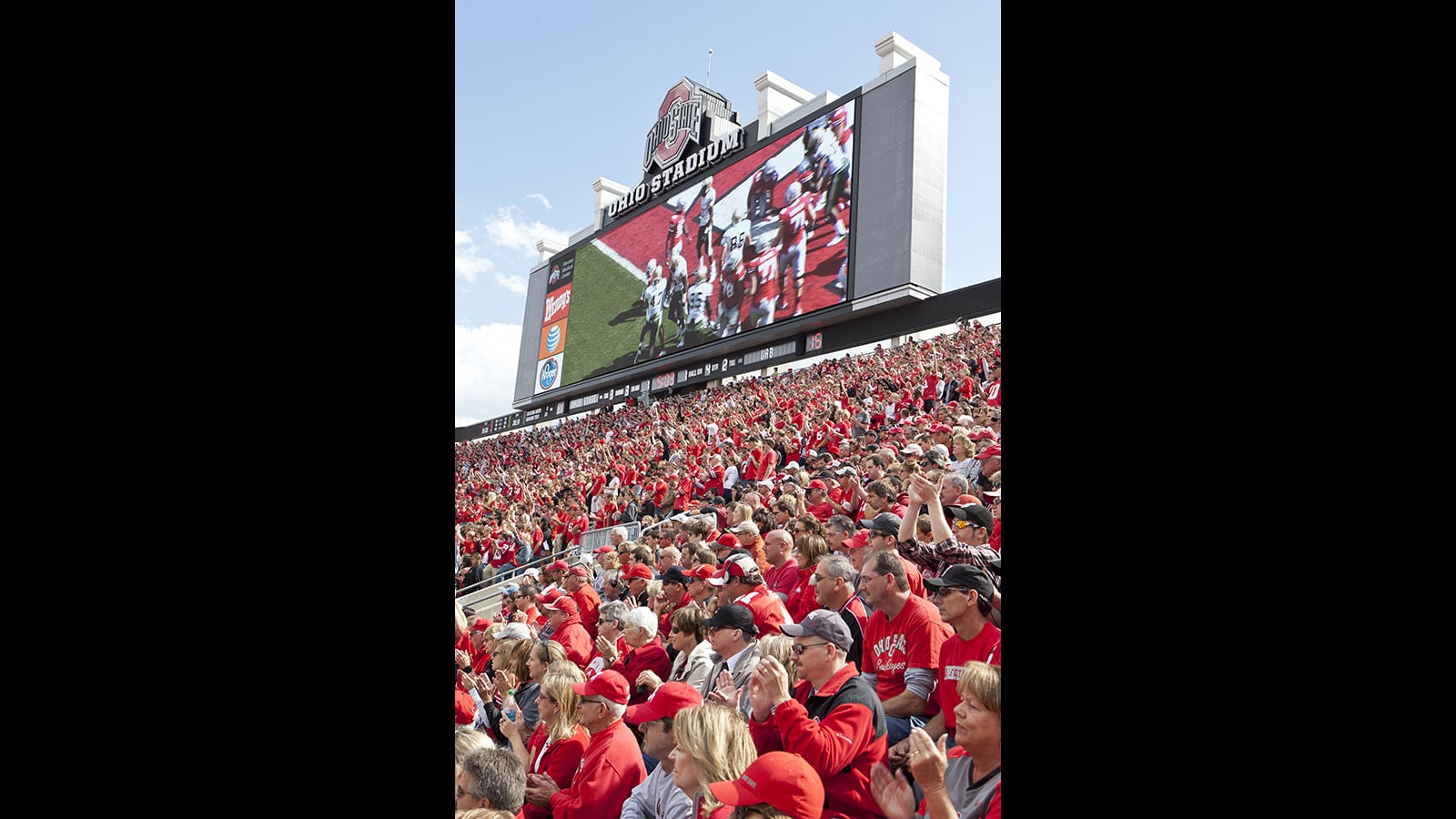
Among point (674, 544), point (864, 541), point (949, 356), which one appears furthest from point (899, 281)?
point (864, 541)

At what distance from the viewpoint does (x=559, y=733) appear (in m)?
3.78

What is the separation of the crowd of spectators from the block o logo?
24.1 metres

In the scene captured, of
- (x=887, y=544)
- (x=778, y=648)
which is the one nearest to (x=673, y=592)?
(x=887, y=544)

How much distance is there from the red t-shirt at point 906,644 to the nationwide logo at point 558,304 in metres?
31.3

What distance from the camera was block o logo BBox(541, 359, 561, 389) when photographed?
34031mm

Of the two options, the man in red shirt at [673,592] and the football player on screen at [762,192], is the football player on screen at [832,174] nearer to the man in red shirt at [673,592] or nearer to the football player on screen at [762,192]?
the football player on screen at [762,192]

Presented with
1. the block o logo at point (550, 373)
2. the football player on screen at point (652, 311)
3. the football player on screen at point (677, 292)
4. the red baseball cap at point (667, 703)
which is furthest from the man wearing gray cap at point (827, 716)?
the block o logo at point (550, 373)

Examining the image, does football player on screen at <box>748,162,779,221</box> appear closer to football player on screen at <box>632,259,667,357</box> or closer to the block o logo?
football player on screen at <box>632,259,667,357</box>

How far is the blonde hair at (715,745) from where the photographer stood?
2.71 m

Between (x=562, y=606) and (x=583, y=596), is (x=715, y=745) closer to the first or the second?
(x=562, y=606)
